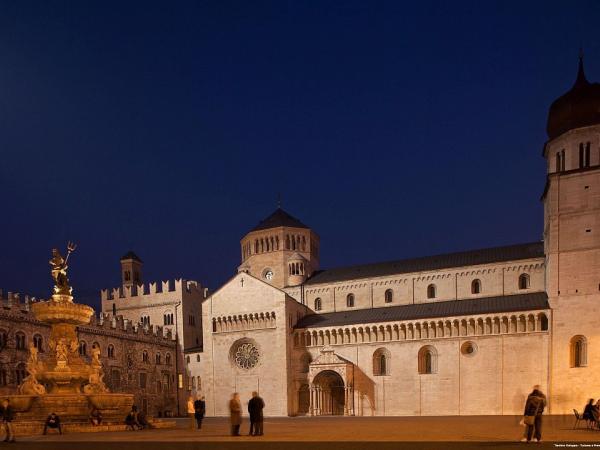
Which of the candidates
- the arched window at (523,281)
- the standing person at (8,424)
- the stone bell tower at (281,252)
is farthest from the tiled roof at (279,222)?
the standing person at (8,424)

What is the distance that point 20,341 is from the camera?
4250cm

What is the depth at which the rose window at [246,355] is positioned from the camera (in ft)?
172

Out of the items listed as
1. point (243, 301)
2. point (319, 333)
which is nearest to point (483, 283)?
point (319, 333)

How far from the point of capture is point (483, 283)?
48562 millimetres

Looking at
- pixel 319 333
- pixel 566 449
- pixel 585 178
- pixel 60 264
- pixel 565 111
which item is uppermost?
pixel 565 111

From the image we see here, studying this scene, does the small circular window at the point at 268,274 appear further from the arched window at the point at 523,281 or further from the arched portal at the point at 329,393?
the arched window at the point at 523,281

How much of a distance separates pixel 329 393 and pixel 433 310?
1179 cm

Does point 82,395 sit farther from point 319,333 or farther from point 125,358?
point 125,358

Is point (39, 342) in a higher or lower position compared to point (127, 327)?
higher

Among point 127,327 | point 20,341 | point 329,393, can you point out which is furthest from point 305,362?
point 20,341

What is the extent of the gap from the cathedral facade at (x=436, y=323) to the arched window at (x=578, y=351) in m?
0.08

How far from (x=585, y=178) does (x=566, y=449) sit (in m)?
33.9

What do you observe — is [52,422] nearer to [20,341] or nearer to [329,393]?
[20,341]

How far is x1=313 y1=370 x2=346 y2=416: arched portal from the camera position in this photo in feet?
155
